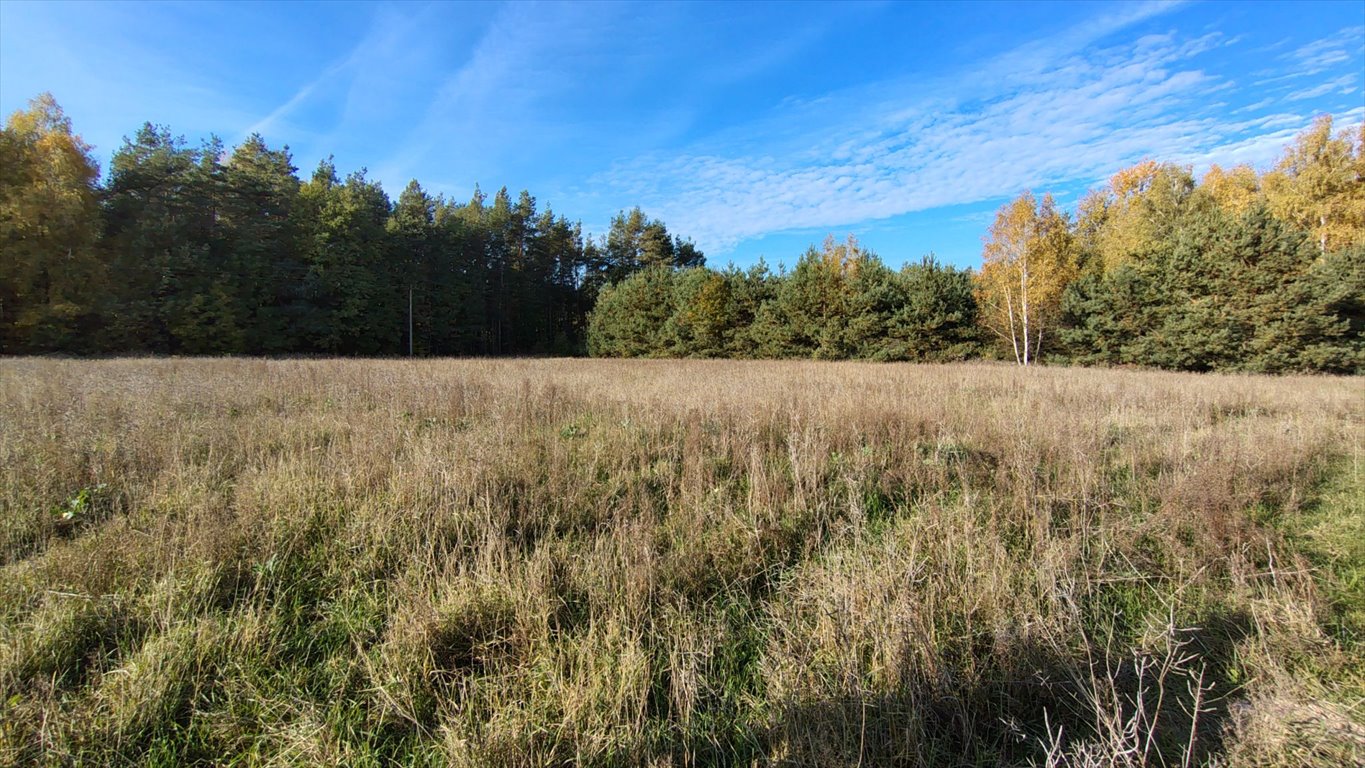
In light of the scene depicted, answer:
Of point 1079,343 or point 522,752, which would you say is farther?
point 1079,343

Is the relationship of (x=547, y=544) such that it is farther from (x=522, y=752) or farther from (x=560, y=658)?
(x=522, y=752)

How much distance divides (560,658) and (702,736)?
0.62 metres

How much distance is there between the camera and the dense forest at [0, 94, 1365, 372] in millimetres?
17781

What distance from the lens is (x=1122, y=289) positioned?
1998 centimetres

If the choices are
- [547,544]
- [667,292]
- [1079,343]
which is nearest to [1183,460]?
[547,544]

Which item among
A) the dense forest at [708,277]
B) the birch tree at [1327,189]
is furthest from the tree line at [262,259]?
the birch tree at [1327,189]

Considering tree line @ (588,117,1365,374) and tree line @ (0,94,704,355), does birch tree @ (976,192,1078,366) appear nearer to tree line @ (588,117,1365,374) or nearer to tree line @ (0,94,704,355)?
tree line @ (588,117,1365,374)

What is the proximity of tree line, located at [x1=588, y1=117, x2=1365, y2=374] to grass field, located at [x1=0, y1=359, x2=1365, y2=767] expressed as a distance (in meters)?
19.2

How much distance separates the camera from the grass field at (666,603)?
5.48 feet

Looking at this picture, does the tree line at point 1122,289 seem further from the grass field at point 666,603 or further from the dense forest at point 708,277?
the grass field at point 666,603

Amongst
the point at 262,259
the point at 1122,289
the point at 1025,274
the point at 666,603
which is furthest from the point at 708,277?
the point at 666,603

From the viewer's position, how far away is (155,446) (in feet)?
13.9

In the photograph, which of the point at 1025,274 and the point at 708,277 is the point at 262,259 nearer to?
the point at 708,277

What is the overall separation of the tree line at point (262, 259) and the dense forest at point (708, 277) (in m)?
0.11
